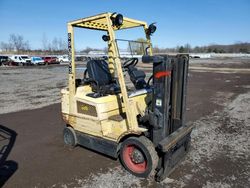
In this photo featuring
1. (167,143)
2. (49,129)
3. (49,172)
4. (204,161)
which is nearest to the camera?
(167,143)

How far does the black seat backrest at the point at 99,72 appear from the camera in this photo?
5518 millimetres

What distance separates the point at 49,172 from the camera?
476 cm

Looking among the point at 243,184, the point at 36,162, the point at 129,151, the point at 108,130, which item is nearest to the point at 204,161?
the point at 243,184

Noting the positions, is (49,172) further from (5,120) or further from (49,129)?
(5,120)

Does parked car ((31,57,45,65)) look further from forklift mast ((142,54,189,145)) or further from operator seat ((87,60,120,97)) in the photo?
forklift mast ((142,54,189,145))

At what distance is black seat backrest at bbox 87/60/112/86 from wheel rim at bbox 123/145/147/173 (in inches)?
64.0

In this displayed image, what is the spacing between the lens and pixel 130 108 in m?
4.55

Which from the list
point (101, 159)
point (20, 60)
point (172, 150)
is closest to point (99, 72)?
point (101, 159)

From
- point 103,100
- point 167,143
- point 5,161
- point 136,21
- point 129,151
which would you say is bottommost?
point 5,161

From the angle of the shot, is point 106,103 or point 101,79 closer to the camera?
point 106,103

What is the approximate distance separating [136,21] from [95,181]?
3493 millimetres

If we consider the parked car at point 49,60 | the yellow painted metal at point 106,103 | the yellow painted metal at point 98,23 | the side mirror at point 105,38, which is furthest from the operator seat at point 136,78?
the parked car at point 49,60

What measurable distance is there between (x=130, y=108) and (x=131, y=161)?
3.31 ft

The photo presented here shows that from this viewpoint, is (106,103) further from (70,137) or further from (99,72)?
(70,137)
